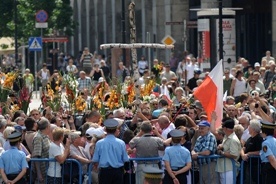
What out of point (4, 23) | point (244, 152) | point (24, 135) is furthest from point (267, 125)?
point (4, 23)

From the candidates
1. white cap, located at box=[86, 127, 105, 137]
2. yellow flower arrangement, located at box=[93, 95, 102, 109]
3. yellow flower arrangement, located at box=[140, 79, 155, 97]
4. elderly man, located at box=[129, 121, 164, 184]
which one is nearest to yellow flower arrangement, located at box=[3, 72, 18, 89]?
yellow flower arrangement, located at box=[140, 79, 155, 97]

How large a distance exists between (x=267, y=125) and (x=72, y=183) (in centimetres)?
317

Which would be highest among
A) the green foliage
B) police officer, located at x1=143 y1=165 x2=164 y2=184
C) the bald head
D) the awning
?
the green foliage

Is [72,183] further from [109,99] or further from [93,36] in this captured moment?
[93,36]

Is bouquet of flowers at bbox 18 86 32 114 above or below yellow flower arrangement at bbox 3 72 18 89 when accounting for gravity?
below

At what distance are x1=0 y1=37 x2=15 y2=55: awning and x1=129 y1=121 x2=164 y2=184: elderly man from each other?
56.4 meters

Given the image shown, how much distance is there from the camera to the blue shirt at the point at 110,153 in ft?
64.8

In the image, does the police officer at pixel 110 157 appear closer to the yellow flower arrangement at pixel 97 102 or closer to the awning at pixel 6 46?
the yellow flower arrangement at pixel 97 102

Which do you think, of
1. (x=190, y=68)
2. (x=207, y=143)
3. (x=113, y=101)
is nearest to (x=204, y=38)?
(x=190, y=68)

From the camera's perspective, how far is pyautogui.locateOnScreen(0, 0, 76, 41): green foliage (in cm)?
6881

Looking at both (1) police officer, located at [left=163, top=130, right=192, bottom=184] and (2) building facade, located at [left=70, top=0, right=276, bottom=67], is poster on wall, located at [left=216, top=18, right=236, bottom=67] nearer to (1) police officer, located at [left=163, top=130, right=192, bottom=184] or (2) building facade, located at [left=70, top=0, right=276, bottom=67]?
(2) building facade, located at [left=70, top=0, right=276, bottom=67]

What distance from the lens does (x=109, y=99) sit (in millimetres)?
27734

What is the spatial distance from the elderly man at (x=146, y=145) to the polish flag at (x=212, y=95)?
2507 millimetres

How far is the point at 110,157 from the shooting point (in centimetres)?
1977
